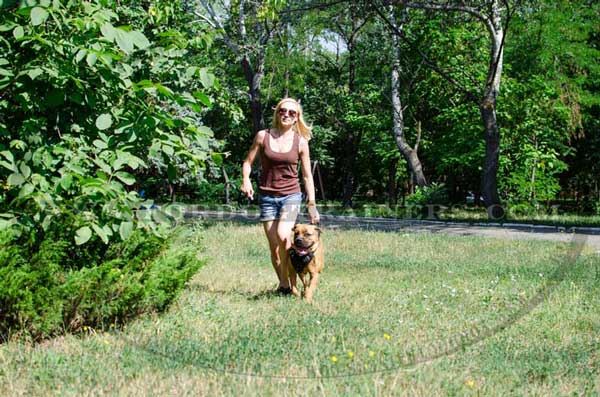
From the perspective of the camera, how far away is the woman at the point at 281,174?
6.23 meters

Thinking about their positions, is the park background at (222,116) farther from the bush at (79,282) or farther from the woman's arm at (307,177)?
the woman's arm at (307,177)

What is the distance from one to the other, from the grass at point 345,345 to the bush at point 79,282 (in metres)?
0.18

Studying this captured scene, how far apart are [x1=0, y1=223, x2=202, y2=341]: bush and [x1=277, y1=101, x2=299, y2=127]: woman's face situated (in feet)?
5.90

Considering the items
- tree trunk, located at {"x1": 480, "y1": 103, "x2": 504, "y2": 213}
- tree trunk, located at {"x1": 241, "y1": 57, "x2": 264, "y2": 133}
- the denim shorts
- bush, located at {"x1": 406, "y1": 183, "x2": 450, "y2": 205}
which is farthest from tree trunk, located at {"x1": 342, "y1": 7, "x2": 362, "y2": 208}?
the denim shorts

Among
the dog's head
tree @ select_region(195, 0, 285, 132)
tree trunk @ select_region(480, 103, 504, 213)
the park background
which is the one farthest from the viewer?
tree trunk @ select_region(480, 103, 504, 213)

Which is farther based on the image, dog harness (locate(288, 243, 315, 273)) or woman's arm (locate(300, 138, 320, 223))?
woman's arm (locate(300, 138, 320, 223))

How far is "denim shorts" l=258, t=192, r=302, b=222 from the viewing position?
6.25 m

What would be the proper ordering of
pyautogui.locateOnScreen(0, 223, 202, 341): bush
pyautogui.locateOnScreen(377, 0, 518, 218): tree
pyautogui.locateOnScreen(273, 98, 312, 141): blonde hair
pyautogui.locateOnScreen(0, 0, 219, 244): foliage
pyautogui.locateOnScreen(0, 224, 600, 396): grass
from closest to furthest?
1. pyautogui.locateOnScreen(0, 224, 600, 396): grass
2. pyautogui.locateOnScreen(0, 0, 219, 244): foliage
3. pyautogui.locateOnScreen(0, 223, 202, 341): bush
4. pyautogui.locateOnScreen(273, 98, 312, 141): blonde hair
5. pyautogui.locateOnScreen(377, 0, 518, 218): tree

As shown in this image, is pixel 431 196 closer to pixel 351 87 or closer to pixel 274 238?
pixel 351 87

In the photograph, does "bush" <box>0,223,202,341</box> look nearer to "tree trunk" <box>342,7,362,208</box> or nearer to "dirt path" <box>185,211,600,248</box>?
"dirt path" <box>185,211,600,248</box>

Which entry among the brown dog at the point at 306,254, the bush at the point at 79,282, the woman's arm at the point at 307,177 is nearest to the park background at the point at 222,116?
the bush at the point at 79,282

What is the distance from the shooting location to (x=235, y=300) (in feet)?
20.7

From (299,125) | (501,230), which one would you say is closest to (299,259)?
(299,125)

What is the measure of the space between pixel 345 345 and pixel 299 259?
5.72ft
